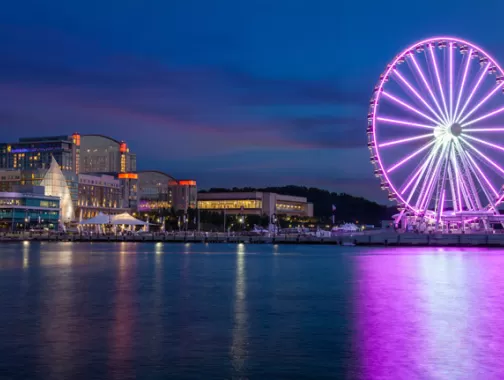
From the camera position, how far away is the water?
18.2m

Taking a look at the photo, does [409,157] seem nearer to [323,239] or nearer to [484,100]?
[484,100]

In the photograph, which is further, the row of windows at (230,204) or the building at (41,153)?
the row of windows at (230,204)

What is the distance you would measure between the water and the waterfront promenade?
153 ft

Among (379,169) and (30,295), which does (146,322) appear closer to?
(30,295)

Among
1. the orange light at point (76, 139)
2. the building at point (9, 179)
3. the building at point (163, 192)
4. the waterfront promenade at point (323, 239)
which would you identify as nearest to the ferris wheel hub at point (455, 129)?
the waterfront promenade at point (323, 239)

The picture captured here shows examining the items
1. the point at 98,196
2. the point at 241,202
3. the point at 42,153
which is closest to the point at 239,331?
the point at 98,196

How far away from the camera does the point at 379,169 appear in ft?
226

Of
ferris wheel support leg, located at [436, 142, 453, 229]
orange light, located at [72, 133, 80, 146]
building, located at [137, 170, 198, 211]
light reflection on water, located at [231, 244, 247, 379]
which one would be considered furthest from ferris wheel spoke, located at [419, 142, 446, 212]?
orange light, located at [72, 133, 80, 146]

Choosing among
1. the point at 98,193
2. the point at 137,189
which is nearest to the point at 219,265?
the point at 98,193

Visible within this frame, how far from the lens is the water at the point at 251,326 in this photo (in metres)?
18.2

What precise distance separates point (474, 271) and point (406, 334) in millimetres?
27672

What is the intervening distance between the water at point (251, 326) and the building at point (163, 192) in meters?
143

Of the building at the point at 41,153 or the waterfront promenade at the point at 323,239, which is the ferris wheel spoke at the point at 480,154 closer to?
the waterfront promenade at the point at 323,239

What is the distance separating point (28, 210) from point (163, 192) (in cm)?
5119
